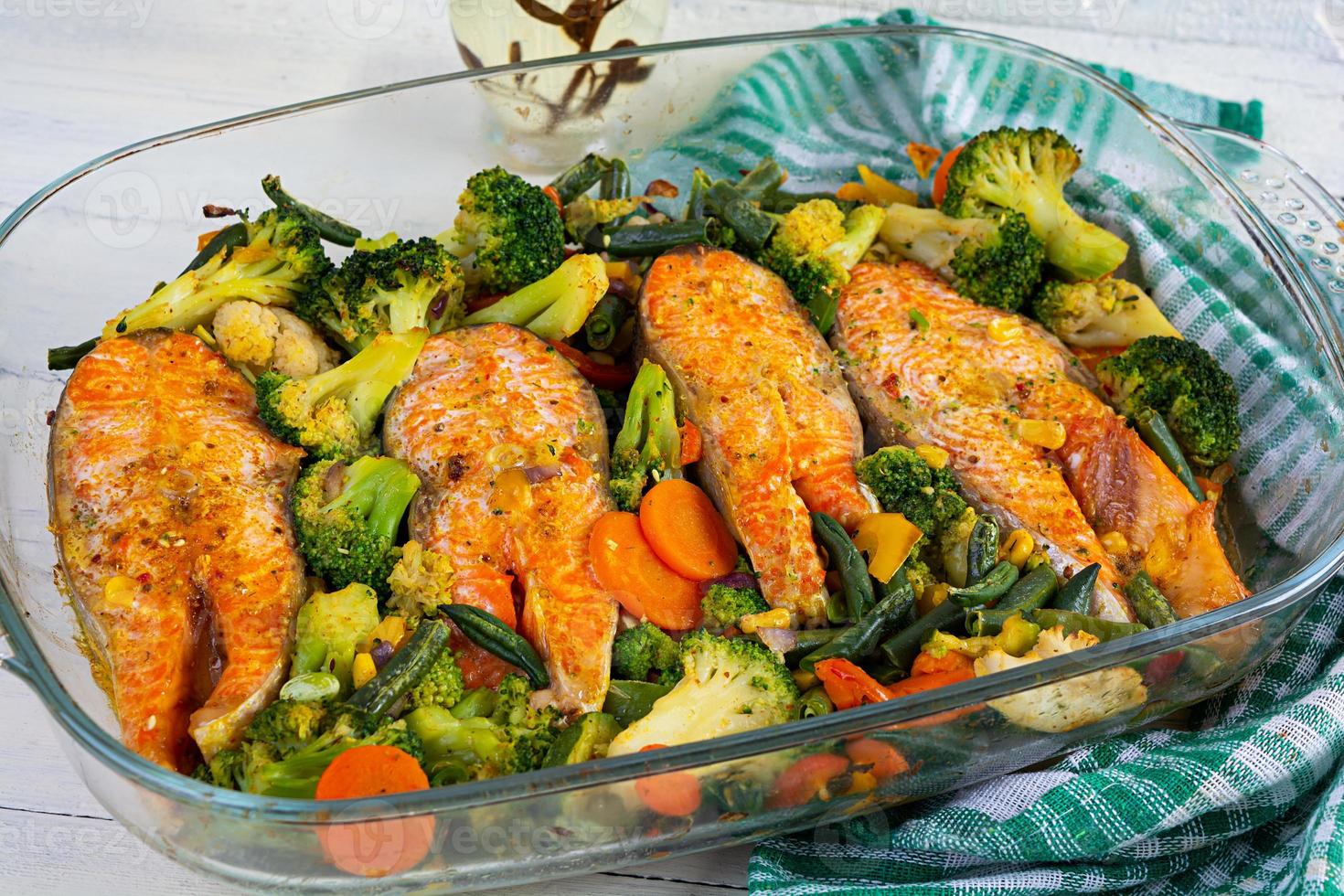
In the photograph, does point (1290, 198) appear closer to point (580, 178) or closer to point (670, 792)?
point (580, 178)

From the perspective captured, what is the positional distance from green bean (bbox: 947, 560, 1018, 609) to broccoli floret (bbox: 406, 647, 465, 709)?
4.28 feet

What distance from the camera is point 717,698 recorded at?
296cm

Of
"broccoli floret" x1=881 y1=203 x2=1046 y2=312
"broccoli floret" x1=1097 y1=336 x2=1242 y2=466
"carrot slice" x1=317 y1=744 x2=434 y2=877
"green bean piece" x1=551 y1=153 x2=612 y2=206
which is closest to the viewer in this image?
"carrot slice" x1=317 y1=744 x2=434 y2=877

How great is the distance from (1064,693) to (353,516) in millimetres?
1864

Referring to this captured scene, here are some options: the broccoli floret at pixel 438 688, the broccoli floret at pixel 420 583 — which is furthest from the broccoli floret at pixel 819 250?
the broccoli floret at pixel 438 688

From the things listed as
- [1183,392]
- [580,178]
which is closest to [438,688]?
[580,178]

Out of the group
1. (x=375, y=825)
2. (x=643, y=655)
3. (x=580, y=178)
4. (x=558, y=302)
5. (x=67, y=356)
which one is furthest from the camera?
(x=580, y=178)

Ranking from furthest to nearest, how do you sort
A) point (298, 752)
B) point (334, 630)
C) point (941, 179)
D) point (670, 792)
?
point (941, 179) < point (334, 630) < point (298, 752) < point (670, 792)

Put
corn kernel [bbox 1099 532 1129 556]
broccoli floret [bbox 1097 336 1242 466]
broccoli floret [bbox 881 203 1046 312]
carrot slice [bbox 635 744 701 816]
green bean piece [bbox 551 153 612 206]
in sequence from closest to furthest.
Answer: carrot slice [bbox 635 744 701 816] < corn kernel [bbox 1099 532 1129 556] < broccoli floret [bbox 1097 336 1242 466] < broccoli floret [bbox 881 203 1046 312] < green bean piece [bbox 551 153 612 206]

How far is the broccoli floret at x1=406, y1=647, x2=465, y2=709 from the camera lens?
2967 millimetres

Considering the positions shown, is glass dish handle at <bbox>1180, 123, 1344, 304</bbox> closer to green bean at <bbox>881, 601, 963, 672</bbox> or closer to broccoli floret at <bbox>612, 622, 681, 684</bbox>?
green bean at <bbox>881, 601, 963, 672</bbox>

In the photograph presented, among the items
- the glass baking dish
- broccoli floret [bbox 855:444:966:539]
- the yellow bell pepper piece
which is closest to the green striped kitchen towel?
the glass baking dish

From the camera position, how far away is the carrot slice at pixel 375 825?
2508 mm

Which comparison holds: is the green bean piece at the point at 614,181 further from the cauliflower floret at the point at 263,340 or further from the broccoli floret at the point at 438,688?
the broccoli floret at the point at 438,688
